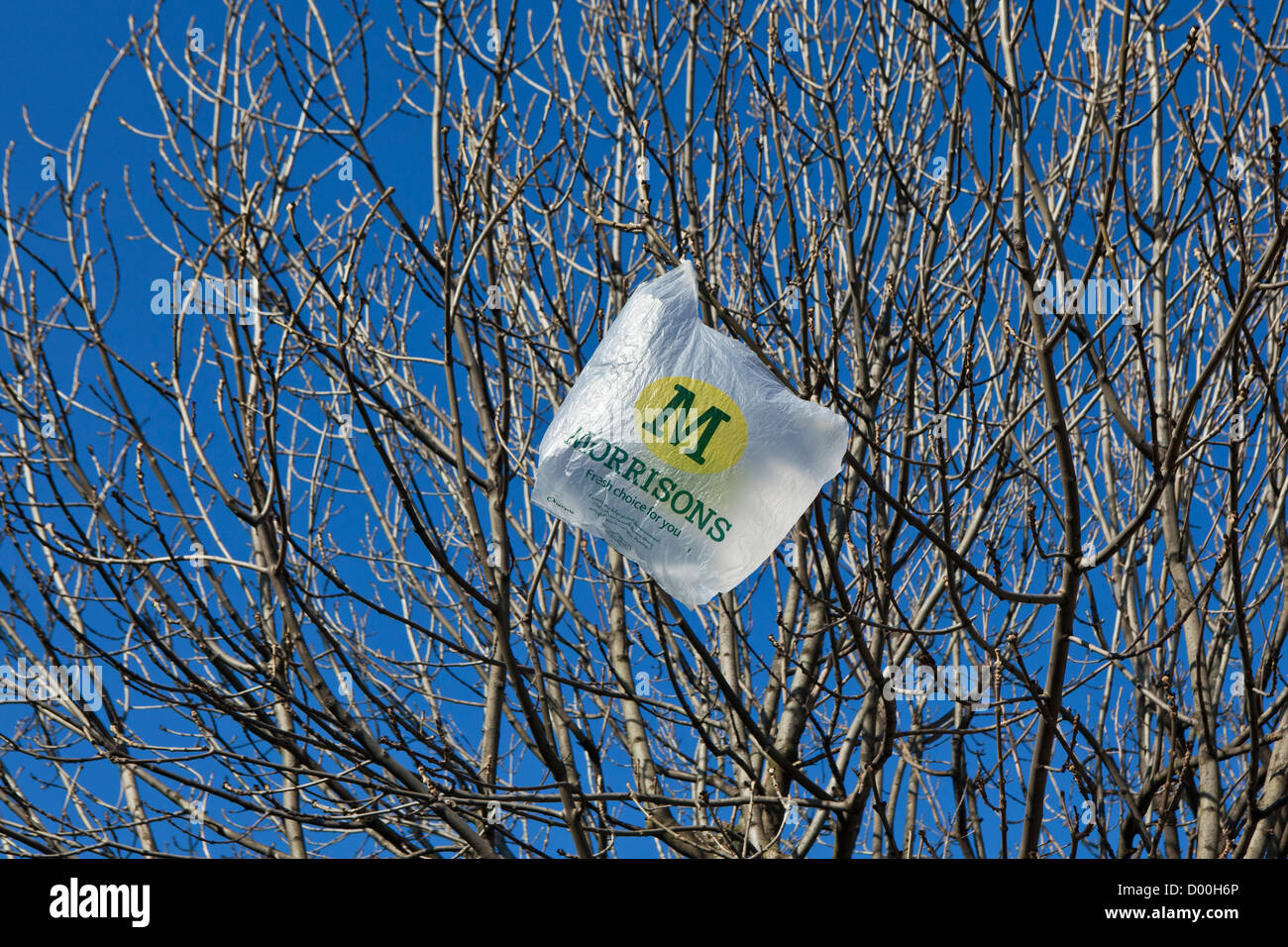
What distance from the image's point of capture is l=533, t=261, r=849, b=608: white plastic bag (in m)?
2.32

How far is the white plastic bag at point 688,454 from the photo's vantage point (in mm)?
2320

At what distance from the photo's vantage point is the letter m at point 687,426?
2.32 meters

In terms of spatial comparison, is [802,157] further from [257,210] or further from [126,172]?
[126,172]

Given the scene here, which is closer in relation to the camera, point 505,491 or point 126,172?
point 505,491

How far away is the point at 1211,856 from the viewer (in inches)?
120

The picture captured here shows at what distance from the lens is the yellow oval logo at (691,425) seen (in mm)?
2316

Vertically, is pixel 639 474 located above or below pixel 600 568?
below

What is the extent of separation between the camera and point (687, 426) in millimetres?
2320

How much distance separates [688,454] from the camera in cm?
232

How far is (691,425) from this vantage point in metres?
Answer: 2.32

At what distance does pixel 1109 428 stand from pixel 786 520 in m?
3.10

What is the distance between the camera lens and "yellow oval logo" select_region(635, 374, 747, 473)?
232cm

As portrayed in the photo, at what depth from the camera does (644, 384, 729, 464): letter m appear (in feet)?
7.61
